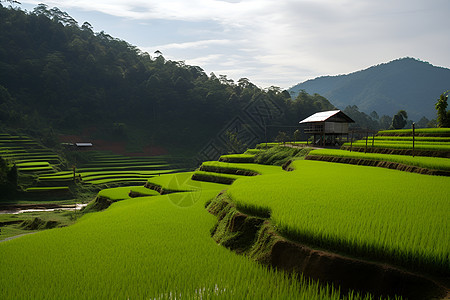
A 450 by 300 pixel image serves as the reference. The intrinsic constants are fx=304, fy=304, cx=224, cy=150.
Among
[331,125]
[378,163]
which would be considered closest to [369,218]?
[378,163]

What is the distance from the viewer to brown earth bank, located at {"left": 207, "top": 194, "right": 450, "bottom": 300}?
3.32 meters

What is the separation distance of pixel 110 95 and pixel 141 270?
77704 millimetres

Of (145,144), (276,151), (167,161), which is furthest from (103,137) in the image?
(276,151)

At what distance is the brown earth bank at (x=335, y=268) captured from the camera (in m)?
3.32

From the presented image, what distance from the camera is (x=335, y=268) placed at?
3830 mm

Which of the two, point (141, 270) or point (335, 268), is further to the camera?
point (141, 270)

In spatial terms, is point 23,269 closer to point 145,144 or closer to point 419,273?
point 419,273

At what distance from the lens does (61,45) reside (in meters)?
79.0

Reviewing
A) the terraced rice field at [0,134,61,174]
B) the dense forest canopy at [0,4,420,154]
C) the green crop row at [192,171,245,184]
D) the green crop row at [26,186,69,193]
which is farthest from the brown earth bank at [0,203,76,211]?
the dense forest canopy at [0,4,420,154]

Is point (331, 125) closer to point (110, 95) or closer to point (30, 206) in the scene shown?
point (30, 206)


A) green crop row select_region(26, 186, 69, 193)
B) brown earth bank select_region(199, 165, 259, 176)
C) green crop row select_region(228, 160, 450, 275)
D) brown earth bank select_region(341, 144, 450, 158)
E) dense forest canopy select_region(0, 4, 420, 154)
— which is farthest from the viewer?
dense forest canopy select_region(0, 4, 420, 154)

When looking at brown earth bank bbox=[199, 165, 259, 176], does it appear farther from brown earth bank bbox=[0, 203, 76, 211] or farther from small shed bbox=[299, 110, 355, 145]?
brown earth bank bbox=[0, 203, 76, 211]

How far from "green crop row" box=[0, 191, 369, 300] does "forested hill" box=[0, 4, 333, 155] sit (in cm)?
5244

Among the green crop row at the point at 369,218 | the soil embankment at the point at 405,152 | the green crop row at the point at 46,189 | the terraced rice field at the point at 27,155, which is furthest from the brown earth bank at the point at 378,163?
the terraced rice field at the point at 27,155
